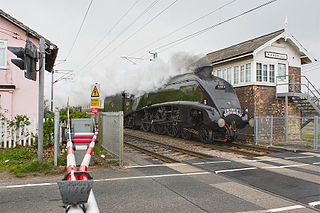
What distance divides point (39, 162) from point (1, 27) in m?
7.15

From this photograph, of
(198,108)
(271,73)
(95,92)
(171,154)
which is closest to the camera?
(95,92)

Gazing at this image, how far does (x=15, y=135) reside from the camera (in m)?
9.16

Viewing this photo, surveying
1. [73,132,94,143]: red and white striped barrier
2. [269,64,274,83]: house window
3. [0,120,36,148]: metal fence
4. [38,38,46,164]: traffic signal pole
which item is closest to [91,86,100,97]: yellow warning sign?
[0,120,36,148]: metal fence

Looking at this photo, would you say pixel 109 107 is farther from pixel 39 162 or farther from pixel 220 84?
pixel 39 162

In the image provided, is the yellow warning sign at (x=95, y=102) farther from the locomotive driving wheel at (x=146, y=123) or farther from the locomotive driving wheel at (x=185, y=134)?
the locomotive driving wheel at (x=146, y=123)

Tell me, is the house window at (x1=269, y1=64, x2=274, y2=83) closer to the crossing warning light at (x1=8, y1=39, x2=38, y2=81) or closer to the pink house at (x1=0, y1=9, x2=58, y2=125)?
the pink house at (x1=0, y1=9, x2=58, y2=125)

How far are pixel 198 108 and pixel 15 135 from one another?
765cm

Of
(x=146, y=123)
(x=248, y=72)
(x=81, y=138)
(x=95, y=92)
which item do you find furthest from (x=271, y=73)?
(x=81, y=138)

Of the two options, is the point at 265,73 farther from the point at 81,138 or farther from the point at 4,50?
the point at 4,50

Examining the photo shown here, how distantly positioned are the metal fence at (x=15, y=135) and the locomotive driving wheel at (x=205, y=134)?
7662 millimetres

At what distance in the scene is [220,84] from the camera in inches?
509

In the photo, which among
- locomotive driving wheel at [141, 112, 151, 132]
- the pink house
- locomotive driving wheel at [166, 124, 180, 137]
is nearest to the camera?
the pink house

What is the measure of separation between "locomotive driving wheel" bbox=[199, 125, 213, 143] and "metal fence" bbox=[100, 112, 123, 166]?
5.56 metres

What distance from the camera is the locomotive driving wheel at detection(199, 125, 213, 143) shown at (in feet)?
42.6
